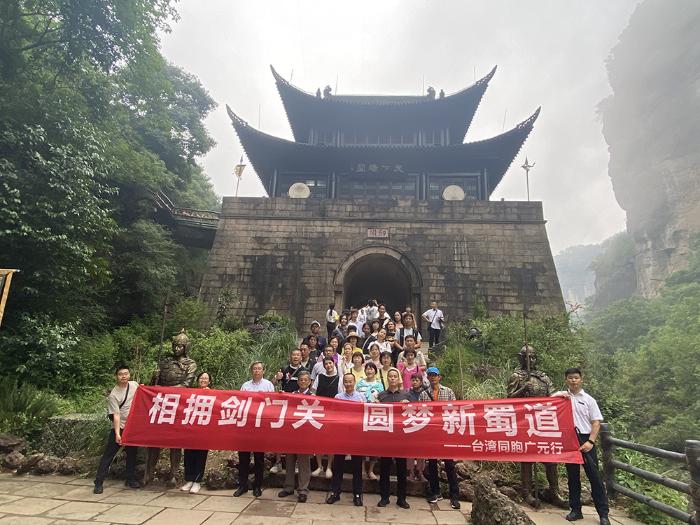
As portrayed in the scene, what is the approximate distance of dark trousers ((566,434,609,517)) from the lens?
355 centimetres

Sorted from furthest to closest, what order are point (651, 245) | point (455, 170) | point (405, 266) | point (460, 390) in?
point (651, 245), point (455, 170), point (405, 266), point (460, 390)

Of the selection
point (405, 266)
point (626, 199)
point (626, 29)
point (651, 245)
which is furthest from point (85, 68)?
point (626, 29)

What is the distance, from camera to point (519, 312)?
442 inches

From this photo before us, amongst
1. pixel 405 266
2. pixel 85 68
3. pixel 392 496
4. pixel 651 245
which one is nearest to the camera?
pixel 392 496

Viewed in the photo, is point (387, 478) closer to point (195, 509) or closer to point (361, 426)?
point (361, 426)

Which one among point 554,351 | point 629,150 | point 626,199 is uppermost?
point 629,150

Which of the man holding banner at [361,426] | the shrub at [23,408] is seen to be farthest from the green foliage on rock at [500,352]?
the shrub at [23,408]

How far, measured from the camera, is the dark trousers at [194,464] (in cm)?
409

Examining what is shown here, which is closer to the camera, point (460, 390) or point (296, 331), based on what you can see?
point (460, 390)

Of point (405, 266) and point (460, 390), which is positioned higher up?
point (405, 266)

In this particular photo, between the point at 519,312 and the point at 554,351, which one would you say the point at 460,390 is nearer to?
the point at 554,351

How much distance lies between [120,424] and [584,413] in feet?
16.0

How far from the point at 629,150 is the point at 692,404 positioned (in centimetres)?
4181

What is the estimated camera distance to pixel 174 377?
4.52m
